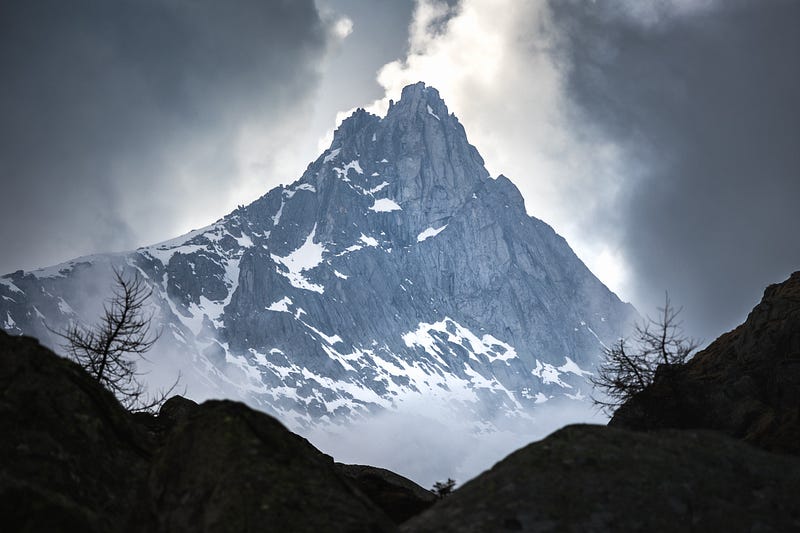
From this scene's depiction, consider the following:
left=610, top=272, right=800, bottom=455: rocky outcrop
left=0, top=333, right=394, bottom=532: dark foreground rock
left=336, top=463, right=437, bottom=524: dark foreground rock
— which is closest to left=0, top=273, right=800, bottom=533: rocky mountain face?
left=0, top=333, right=394, bottom=532: dark foreground rock

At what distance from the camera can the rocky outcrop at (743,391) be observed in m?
17.9

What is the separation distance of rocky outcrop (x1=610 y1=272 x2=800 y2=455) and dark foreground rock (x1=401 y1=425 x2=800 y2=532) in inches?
214

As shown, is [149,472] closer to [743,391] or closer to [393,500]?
[393,500]

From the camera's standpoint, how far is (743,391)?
20.7 m

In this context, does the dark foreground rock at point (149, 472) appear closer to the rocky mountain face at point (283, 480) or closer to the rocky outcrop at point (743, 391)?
the rocky mountain face at point (283, 480)

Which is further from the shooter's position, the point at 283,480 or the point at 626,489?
the point at 626,489

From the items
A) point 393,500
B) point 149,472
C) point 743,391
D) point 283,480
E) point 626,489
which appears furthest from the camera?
point 743,391

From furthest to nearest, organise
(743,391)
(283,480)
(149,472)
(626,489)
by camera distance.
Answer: (743,391)
(149,472)
(626,489)
(283,480)

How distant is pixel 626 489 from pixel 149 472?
6608 mm

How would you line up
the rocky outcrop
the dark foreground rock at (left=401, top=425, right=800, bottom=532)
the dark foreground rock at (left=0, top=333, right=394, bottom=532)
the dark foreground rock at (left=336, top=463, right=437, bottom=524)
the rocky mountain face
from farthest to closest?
the rocky outcrop → the dark foreground rock at (left=336, top=463, right=437, bottom=524) → the dark foreground rock at (left=401, top=425, right=800, bottom=532) → the rocky mountain face → the dark foreground rock at (left=0, top=333, right=394, bottom=532)

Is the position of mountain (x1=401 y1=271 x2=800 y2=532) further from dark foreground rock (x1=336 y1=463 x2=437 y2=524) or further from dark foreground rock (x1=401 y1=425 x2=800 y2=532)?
dark foreground rock (x1=336 y1=463 x2=437 y2=524)

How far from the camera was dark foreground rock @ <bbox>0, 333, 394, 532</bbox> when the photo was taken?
7.03 m

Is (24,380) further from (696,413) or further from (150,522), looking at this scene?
(696,413)

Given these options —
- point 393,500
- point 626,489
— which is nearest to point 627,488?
point 626,489
